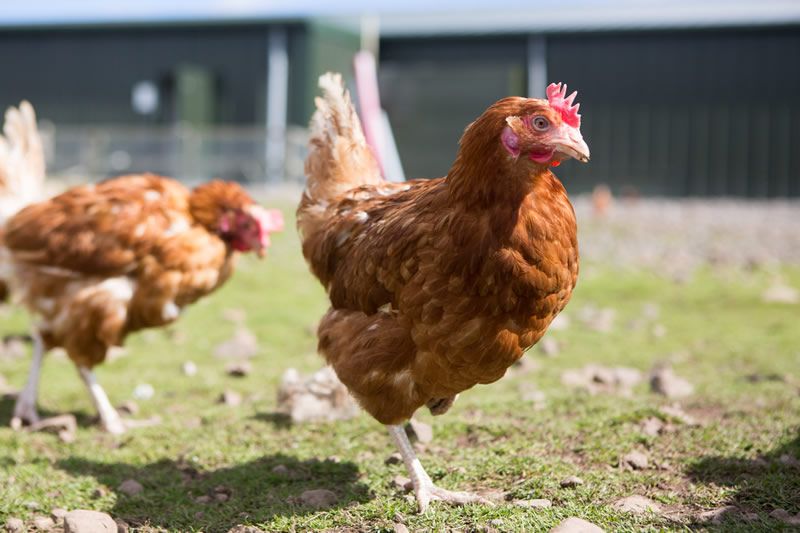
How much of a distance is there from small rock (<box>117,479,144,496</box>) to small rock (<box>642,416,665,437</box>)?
2165 mm

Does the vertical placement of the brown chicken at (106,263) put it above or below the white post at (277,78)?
below

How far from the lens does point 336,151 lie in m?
3.65

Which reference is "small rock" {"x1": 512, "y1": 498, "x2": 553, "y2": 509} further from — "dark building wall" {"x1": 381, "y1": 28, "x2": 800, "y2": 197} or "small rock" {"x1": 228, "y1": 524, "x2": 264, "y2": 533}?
"dark building wall" {"x1": 381, "y1": 28, "x2": 800, "y2": 197}

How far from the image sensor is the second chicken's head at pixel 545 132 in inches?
94.0

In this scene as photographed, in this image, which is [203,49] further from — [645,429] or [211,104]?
[645,429]

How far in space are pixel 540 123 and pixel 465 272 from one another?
0.54 meters

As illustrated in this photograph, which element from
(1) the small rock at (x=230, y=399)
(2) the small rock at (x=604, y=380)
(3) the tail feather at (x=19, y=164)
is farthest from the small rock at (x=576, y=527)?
(3) the tail feather at (x=19, y=164)

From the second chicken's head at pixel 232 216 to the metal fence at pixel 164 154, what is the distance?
11150 mm

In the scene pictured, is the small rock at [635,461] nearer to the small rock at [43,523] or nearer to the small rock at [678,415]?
the small rock at [678,415]

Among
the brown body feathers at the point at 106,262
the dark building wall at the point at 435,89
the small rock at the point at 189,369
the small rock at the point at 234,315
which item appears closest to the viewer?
the brown body feathers at the point at 106,262

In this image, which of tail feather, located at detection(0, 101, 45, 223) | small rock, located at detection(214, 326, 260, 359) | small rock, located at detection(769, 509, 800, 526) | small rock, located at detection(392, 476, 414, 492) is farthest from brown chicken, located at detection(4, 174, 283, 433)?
small rock, located at detection(769, 509, 800, 526)

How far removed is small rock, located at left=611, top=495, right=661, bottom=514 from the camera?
2619 millimetres

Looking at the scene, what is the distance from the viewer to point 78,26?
21906mm

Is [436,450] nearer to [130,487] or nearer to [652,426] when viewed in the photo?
[652,426]
